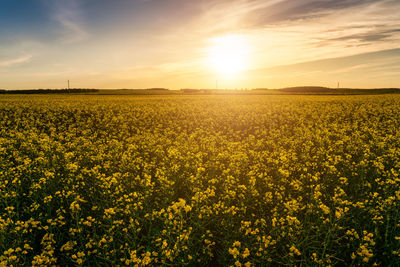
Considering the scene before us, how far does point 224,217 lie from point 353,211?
3038mm

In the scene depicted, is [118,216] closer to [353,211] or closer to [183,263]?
[183,263]

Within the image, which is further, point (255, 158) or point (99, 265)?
point (255, 158)

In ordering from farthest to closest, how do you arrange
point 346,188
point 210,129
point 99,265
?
point 210,129, point 346,188, point 99,265

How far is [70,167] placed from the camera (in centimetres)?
595

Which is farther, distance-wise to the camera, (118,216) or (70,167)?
(70,167)

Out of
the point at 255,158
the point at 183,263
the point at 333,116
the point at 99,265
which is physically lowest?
the point at 99,265

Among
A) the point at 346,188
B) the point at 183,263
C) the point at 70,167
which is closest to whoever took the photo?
the point at 183,263

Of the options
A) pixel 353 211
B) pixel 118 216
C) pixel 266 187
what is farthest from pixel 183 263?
pixel 353 211

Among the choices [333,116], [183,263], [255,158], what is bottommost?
[183,263]

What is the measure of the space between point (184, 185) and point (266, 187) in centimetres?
228

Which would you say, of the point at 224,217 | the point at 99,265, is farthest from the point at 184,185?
the point at 99,265

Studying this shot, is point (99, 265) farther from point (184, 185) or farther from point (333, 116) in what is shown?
point (333, 116)

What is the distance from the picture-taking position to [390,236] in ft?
13.3

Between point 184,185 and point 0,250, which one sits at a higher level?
point 184,185
